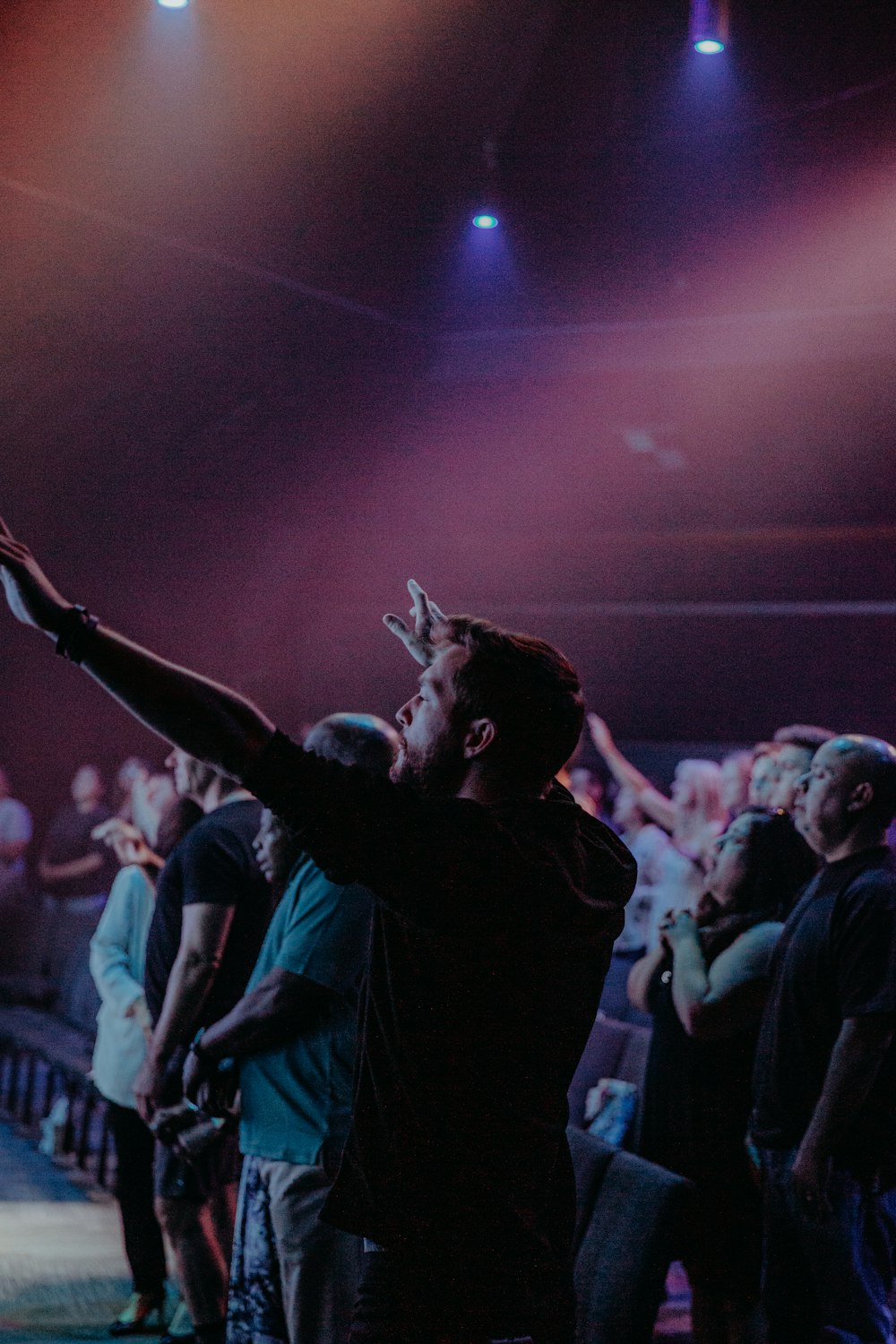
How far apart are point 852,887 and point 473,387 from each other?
490 cm

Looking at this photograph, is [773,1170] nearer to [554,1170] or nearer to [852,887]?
[852,887]

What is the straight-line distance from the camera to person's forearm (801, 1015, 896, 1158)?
2.43 metres

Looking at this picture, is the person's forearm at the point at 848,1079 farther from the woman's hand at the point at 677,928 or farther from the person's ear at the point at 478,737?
the person's ear at the point at 478,737

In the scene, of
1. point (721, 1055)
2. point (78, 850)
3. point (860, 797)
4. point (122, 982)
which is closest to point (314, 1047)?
point (721, 1055)

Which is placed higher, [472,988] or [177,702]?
[177,702]

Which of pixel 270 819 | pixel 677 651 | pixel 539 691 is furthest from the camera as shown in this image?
pixel 677 651

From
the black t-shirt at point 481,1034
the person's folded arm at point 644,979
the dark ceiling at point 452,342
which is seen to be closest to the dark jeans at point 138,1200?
the person's folded arm at point 644,979

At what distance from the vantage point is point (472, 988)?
1.39 m

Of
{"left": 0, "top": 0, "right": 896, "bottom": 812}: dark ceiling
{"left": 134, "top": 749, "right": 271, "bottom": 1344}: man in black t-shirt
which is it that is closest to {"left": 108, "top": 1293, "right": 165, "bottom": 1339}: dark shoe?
{"left": 134, "top": 749, "right": 271, "bottom": 1344}: man in black t-shirt

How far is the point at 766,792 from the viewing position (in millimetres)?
3729

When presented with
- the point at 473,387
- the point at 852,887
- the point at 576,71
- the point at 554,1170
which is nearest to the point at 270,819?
the point at 852,887

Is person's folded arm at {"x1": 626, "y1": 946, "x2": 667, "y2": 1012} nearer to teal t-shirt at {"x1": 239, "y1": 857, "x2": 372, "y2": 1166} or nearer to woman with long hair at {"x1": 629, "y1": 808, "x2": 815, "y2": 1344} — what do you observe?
woman with long hair at {"x1": 629, "y1": 808, "x2": 815, "y2": 1344}

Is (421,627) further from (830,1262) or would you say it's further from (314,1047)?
(830,1262)

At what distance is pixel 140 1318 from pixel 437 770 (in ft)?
8.58
